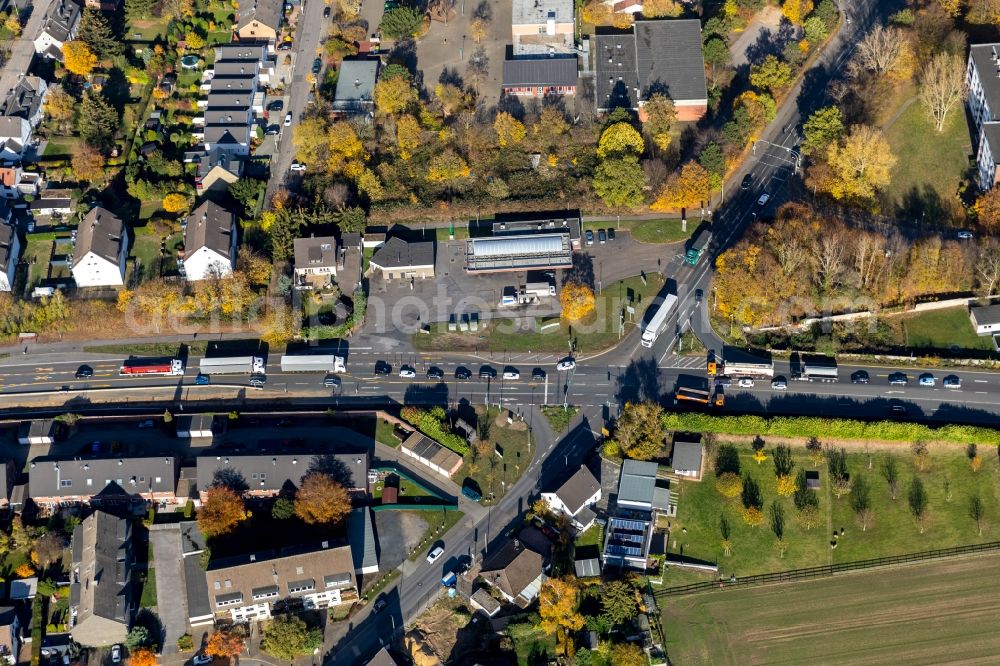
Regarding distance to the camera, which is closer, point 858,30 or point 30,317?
point 30,317

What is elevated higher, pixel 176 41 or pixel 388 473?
pixel 176 41

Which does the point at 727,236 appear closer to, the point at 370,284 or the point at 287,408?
the point at 370,284

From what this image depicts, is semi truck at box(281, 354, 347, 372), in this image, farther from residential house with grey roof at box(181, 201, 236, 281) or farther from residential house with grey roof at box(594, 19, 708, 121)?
residential house with grey roof at box(594, 19, 708, 121)

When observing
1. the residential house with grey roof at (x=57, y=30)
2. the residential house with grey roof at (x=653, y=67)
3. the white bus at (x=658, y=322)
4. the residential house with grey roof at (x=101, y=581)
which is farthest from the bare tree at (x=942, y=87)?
the residential house with grey roof at (x=57, y=30)

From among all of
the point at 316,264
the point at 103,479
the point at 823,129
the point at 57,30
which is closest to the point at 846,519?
the point at 823,129

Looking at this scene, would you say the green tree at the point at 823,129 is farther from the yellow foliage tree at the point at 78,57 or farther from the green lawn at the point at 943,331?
the yellow foliage tree at the point at 78,57

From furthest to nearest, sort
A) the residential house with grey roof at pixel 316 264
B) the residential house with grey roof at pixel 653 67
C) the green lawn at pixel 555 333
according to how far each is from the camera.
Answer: the residential house with grey roof at pixel 653 67
the residential house with grey roof at pixel 316 264
the green lawn at pixel 555 333

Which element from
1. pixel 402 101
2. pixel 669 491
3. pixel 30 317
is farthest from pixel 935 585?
pixel 30 317
